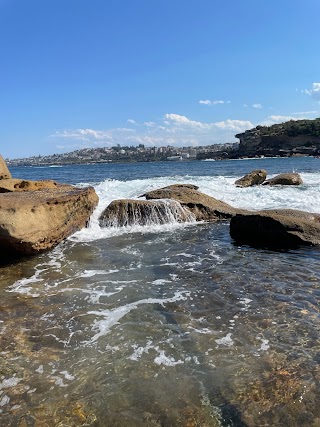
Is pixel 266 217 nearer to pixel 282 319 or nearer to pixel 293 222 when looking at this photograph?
pixel 293 222

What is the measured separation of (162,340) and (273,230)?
219 inches

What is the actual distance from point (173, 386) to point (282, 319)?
197cm

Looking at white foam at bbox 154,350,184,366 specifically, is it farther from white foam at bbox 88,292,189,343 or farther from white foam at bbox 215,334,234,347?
white foam at bbox 88,292,189,343

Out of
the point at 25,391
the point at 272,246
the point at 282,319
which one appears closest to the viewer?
the point at 25,391

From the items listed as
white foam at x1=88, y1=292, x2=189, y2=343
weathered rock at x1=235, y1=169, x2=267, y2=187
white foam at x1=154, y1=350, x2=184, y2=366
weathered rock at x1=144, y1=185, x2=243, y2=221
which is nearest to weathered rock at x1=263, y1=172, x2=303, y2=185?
weathered rock at x1=235, y1=169, x2=267, y2=187

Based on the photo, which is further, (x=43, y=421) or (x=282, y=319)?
(x=282, y=319)

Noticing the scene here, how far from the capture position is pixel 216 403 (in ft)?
10.9

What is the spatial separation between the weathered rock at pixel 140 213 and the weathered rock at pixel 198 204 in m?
0.49

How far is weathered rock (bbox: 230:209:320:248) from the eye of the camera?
28.8 ft

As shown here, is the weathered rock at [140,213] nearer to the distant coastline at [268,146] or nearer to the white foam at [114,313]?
the white foam at [114,313]

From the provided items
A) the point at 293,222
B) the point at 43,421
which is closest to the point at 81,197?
the point at 293,222

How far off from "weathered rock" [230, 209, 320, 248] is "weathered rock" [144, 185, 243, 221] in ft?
9.30

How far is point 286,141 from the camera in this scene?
107m

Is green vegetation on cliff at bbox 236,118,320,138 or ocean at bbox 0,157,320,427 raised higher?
green vegetation on cliff at bbox 236,118,320,138
